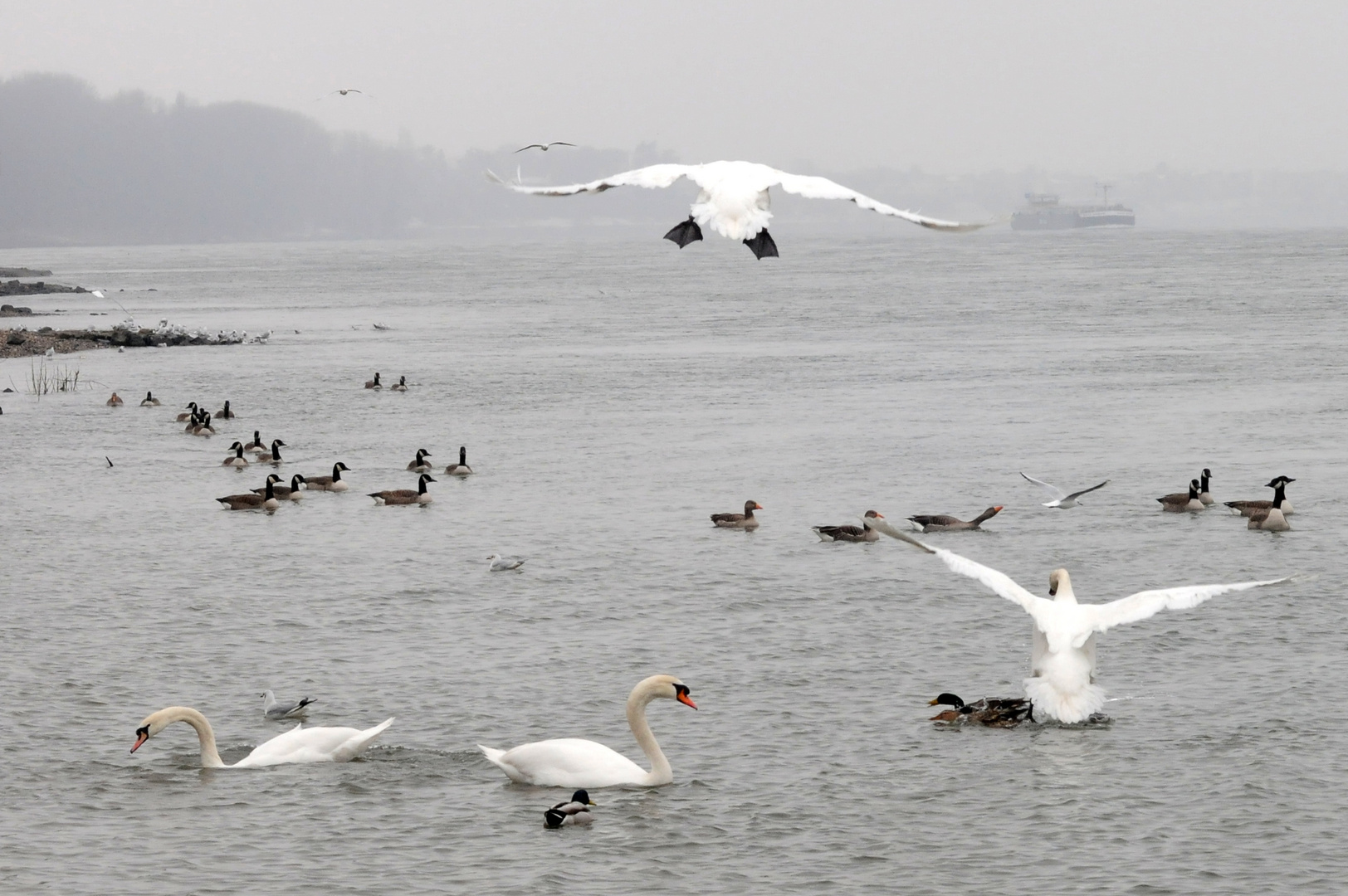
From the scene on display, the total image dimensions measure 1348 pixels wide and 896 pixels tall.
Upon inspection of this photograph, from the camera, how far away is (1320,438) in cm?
3672

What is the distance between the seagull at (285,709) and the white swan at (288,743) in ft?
4.32

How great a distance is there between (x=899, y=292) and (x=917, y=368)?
6075cm

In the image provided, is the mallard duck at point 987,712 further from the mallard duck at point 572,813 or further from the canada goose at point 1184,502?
the canada goose at point 1184,502

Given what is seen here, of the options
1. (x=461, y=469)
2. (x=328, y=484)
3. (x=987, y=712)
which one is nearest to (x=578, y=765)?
(x=987, y=712)

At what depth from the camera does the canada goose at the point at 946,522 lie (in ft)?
87.9

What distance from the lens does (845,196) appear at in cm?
809

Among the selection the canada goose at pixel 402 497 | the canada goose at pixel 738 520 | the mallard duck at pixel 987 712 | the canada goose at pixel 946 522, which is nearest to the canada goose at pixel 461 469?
the canada goose at pixel 402 497

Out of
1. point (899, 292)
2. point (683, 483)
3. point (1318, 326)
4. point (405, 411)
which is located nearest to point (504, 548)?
point (683, 483)

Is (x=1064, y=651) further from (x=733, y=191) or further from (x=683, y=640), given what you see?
(x=733, y=191)

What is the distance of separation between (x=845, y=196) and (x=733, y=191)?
56 cm

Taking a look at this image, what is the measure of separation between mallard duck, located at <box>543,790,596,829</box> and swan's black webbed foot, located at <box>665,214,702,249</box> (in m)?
6.00

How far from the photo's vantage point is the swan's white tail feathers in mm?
14922

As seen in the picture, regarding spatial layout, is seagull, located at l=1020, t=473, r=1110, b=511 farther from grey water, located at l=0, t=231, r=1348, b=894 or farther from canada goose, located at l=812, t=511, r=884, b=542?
canada goose, located at l=812, t=511, r=884, b=542

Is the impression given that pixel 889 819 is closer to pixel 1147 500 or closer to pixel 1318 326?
pixel 1147 500
